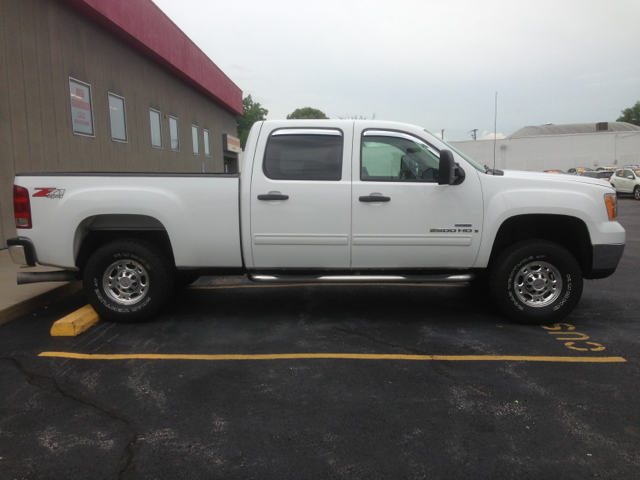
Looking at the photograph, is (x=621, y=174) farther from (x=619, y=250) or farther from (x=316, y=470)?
(x=316, y=470)

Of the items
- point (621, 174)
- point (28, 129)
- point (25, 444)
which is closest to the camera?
point (25, 444)

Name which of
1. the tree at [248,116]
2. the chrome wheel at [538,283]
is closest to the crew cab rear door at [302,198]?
the chrome wheel at [538,283]

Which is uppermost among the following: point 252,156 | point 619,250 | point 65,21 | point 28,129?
point 65,21

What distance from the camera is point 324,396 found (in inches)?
133

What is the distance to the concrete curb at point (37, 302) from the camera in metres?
5.27

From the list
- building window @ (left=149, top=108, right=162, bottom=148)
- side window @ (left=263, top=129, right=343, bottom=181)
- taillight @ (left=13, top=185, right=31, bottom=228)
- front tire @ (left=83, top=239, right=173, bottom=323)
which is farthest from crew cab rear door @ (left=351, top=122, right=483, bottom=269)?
building window @ (left=149, top=108, right=162, bottom=148)

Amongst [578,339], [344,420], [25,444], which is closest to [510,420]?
[344,420]

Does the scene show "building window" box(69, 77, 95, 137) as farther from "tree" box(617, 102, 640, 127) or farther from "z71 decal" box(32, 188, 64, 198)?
"tree" box(617, 102, 640, 127)

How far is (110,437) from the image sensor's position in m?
2.86

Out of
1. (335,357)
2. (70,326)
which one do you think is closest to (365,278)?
(335,357)

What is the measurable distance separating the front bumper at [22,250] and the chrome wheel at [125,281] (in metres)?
0.74

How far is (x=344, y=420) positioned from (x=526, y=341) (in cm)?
239

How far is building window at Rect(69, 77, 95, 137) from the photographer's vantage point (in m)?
10.6

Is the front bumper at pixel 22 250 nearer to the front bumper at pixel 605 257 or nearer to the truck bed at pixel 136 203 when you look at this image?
→ the truck bed at pixel 136 203
